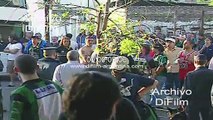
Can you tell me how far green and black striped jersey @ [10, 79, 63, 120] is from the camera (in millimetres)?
4180

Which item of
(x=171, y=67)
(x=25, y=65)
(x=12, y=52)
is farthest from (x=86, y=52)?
(x=25, y=65)

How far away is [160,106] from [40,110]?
624 centimetres

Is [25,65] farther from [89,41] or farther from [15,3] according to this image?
[15,3]

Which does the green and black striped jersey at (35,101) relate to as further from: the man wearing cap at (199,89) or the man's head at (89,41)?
the man's head at (89,41)

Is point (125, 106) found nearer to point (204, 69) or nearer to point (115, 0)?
point (204, 69)

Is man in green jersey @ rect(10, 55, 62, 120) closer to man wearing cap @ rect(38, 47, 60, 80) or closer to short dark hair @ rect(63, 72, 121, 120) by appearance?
short dark hair @ rect(63, 72, 121, 120)

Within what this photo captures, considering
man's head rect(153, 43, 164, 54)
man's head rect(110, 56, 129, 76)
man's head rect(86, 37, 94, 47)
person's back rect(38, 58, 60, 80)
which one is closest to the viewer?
man's head rect(110, 56, 129, 76)

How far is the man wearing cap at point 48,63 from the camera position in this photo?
8.50m

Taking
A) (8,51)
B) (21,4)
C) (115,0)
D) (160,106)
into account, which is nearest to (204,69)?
(115,0)

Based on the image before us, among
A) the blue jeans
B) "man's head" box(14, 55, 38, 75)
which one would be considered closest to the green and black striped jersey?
"man's head" box(14, 55, 38, 75)

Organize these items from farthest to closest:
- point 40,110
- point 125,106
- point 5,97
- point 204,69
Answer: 1. point 5,97
2. point 204,69
3. point 40,110
4. point 125,106

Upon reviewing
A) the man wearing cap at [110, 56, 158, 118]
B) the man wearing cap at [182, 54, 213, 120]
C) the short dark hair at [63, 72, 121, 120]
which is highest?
the short dark hair at [63, 72, 121, 120]

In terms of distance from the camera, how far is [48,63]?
8.73 m

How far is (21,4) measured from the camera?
19875 mm
